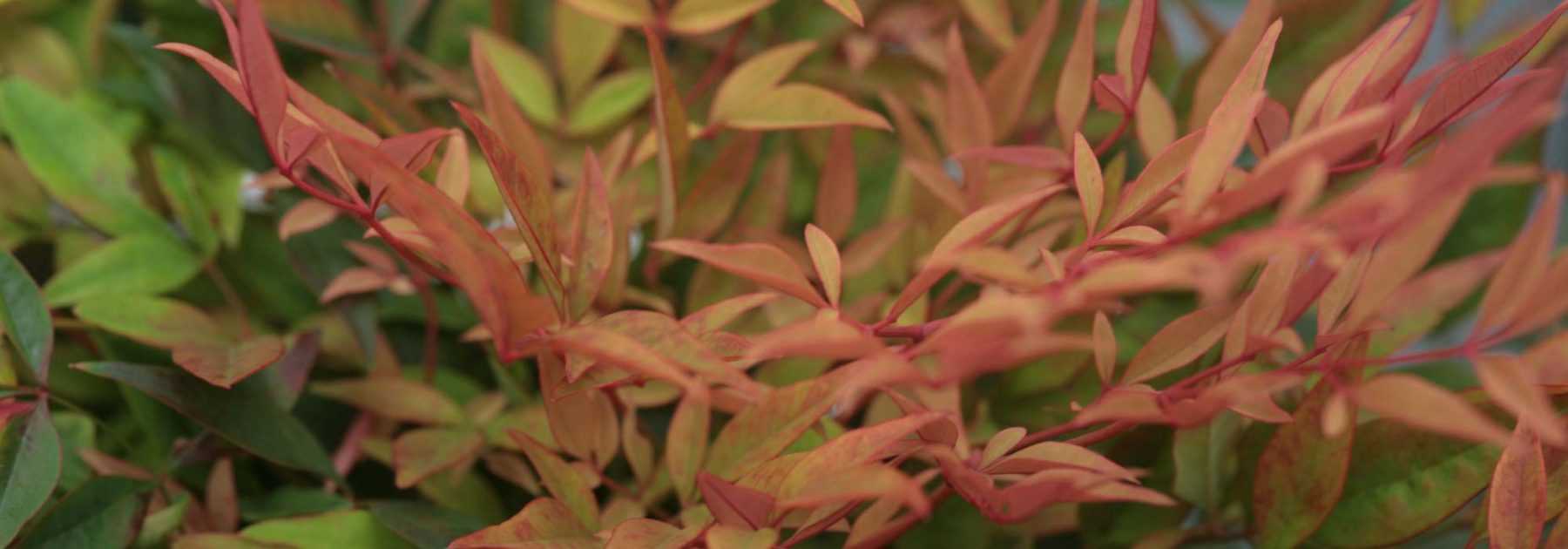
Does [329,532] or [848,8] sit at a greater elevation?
[848,8]

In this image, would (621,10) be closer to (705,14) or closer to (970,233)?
(705,14)

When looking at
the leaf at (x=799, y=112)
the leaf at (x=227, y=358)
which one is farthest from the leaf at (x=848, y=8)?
the leaf at (x=227, y=358)

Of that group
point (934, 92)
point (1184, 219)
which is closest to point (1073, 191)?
point (934, 92)

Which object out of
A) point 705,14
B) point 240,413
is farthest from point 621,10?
point 240,413

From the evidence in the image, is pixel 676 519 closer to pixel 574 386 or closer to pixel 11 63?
pixel 574 386

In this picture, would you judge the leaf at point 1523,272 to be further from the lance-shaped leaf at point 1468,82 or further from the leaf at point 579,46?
the leaf at point 579,46

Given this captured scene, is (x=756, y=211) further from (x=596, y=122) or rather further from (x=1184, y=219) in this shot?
(x=1184, y=219)

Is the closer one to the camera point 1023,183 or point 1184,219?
point 1184,219
